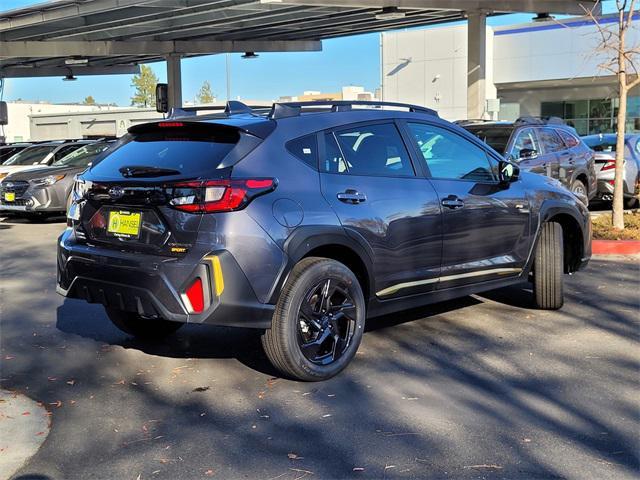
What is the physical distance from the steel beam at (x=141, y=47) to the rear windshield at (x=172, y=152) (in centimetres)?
2392

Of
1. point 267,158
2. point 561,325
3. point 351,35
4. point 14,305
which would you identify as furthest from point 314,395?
point 351,35

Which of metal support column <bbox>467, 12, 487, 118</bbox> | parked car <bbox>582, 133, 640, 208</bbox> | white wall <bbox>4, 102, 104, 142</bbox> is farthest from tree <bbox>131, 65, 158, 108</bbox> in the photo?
parked car <bbox>582, 133, 640, 208</bbox>

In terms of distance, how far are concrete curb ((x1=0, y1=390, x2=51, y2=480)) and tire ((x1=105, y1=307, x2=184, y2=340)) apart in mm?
1139

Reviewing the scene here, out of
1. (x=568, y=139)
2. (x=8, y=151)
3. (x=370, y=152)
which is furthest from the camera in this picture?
(x=8, y=151)

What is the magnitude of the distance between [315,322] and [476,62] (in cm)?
1990

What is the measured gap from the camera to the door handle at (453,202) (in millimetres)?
5571

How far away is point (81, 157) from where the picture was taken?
50.1ft

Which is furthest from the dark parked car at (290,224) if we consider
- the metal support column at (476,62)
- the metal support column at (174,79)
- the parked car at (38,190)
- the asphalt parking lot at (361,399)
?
the metal support column at (174,79)

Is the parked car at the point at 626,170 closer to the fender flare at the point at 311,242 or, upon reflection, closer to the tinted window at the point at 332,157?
the tinted window at the point at 332,157

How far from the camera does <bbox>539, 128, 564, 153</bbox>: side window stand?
11.1 metres

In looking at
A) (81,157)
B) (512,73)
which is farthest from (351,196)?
(512,73)

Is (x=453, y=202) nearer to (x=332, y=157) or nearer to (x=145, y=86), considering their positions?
(x=332, y=157)

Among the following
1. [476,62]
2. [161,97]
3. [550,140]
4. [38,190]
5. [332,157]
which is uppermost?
[476,62]

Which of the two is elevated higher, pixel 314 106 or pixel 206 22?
pixel 206 22
